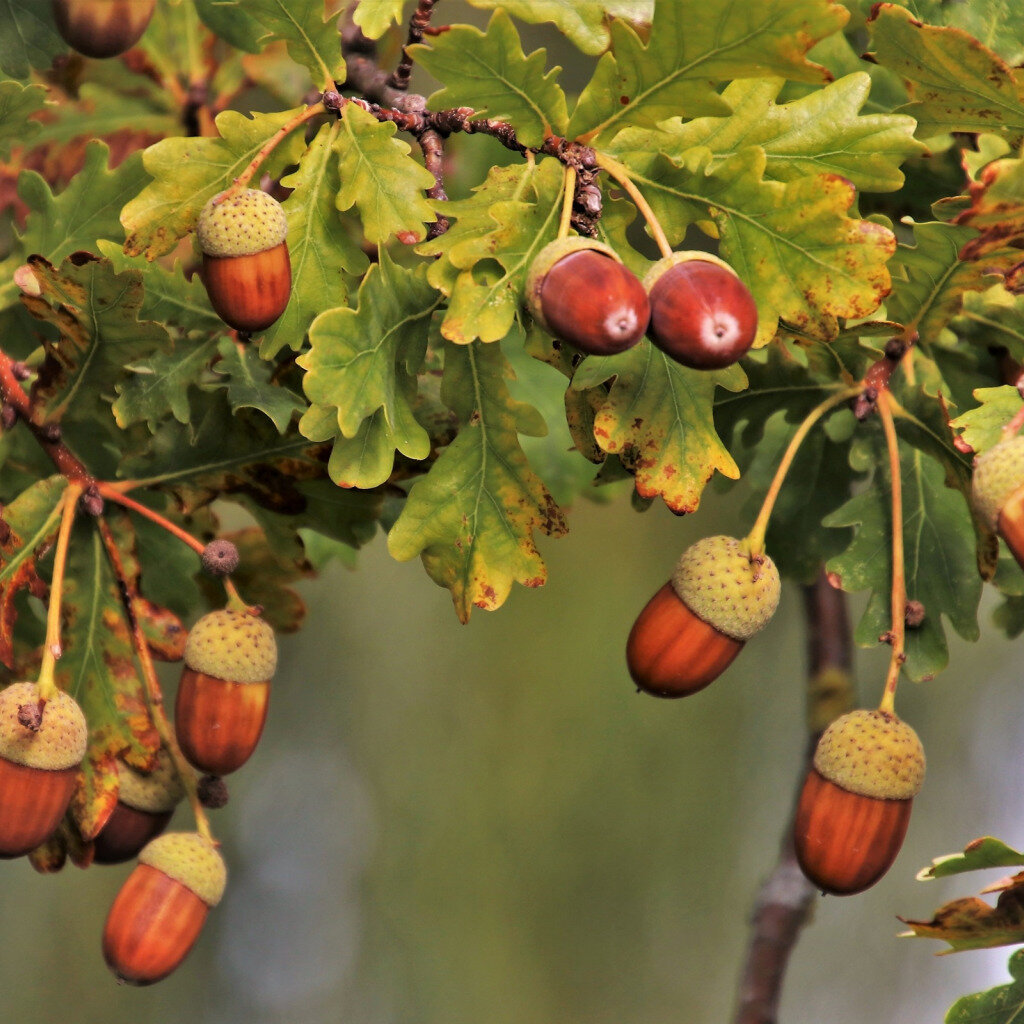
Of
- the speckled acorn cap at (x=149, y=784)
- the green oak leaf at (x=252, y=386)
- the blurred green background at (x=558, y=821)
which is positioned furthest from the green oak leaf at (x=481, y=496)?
the blurred green background at (x=558, y=821)

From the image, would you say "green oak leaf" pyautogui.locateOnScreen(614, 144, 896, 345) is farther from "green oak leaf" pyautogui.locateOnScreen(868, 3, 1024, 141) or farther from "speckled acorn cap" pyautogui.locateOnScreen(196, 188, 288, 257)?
"speckled acorn cap" pyautogui.locateOnScreen(196, 188, 288, 257)

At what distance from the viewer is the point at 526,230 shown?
1.07 meters

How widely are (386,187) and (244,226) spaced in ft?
0.44

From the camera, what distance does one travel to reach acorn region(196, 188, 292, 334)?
110 cm

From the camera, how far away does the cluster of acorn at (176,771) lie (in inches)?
46.4

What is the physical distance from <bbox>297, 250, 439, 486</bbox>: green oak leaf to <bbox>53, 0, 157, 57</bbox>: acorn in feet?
2.05

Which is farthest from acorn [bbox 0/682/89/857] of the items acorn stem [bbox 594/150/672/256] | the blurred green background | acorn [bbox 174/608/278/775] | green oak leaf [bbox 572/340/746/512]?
the blurred green background

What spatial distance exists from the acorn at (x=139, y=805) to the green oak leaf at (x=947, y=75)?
983 mm

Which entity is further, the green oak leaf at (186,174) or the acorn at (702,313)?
the green oak leaf at (186,174)

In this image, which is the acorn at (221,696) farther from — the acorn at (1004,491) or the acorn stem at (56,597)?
the acorn at (1004,491)

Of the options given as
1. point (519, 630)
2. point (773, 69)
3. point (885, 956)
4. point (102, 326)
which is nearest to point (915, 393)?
point (773, 69)

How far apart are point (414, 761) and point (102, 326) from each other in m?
4.53

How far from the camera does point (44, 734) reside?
1.16m

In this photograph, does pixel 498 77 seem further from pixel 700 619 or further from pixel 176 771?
pixel 176 771
